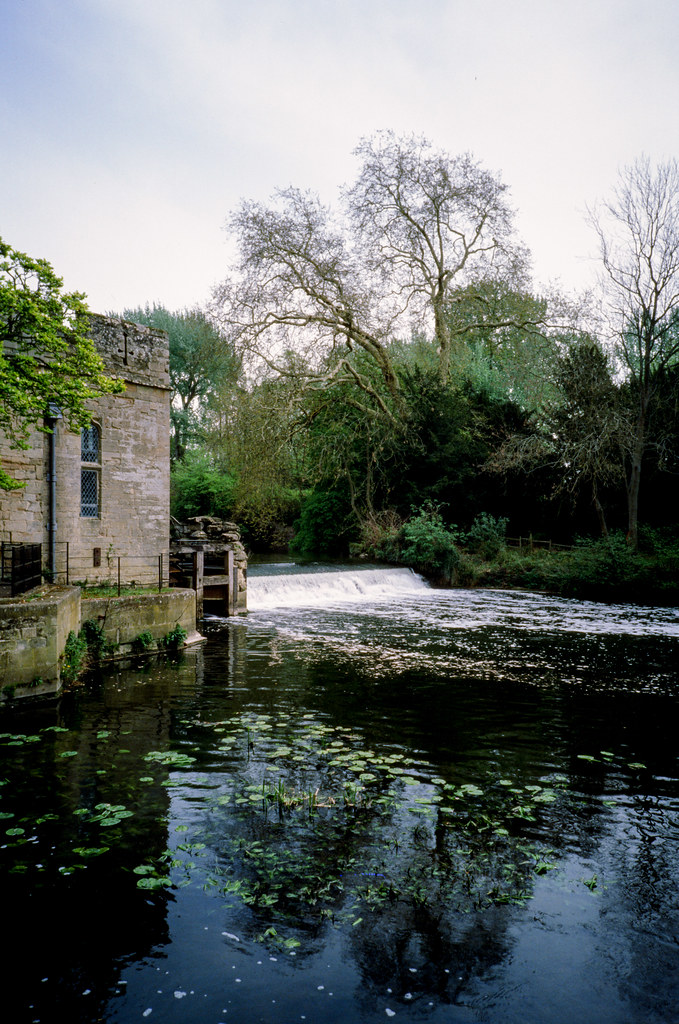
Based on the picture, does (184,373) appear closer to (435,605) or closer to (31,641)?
(435,605)

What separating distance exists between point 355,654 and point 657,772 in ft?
21.6

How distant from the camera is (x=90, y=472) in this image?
13.5 meters

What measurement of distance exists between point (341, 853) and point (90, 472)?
10.4 metres

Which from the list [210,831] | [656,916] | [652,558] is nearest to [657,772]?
[656,916]

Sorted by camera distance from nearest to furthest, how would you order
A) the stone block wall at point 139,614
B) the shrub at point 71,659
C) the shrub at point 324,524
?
the shrub at point 71,659
the stone block wall at point 139,614
the shrub at point 324,524

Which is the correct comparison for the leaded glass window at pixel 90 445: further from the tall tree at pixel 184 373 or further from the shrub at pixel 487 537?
the tall tree at pixel 184 373

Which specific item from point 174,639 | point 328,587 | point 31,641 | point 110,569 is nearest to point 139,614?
point 174,639

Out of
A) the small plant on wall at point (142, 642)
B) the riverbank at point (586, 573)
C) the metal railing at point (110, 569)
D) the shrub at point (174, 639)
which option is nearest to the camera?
the small plant on wall at point (142, 642)

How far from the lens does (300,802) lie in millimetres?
5828

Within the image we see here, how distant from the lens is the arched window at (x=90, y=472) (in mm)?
13305

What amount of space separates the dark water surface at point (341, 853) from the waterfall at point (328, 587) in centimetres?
950

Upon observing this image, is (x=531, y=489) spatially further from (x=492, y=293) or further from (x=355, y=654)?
(x=355, y=654)

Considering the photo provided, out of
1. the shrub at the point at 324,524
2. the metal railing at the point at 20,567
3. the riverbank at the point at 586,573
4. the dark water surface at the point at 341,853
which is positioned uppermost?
the shrub at the point at 324,524

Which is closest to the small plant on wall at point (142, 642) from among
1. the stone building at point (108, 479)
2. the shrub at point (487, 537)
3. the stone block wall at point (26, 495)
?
the stone building at point (108, 479)
